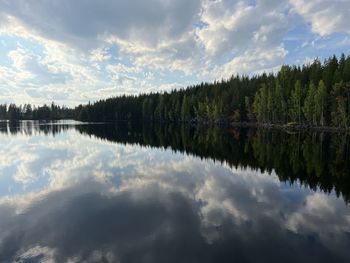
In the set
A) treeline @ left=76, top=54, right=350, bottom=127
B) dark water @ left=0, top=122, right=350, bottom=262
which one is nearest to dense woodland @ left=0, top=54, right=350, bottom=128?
treeline @ left=76, top=54, right=350, bottom=127

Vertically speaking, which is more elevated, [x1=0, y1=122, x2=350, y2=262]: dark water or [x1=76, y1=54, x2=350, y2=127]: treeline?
[x1=76, y1=54, x2=350, y2=127]: treeline

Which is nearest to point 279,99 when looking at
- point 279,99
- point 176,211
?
point 279,99

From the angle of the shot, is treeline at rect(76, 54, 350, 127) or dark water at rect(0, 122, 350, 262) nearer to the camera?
dark water at rect(0, 122, 350, 262)

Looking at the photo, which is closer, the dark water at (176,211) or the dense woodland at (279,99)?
the dark water at (176,211)

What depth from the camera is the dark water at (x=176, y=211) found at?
12.3 metres

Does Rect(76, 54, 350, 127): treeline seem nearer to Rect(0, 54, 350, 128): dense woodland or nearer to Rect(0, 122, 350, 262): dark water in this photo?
Rect(0, 54, 350, 128): dense woodland

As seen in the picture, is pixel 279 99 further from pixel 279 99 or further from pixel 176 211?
pixel 176 211

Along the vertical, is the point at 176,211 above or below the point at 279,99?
below

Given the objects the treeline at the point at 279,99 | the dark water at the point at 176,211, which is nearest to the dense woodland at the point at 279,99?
the treeline at the point at 279,99

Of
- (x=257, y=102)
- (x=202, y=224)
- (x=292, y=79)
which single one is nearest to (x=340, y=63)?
(x=292, y=79)

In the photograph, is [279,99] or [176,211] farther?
[279,99]

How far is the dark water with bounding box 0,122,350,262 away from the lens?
40.2 feet

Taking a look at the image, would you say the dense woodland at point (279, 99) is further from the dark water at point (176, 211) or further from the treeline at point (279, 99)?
the dark water at point (176, 211)

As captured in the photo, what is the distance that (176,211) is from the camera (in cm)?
1742
